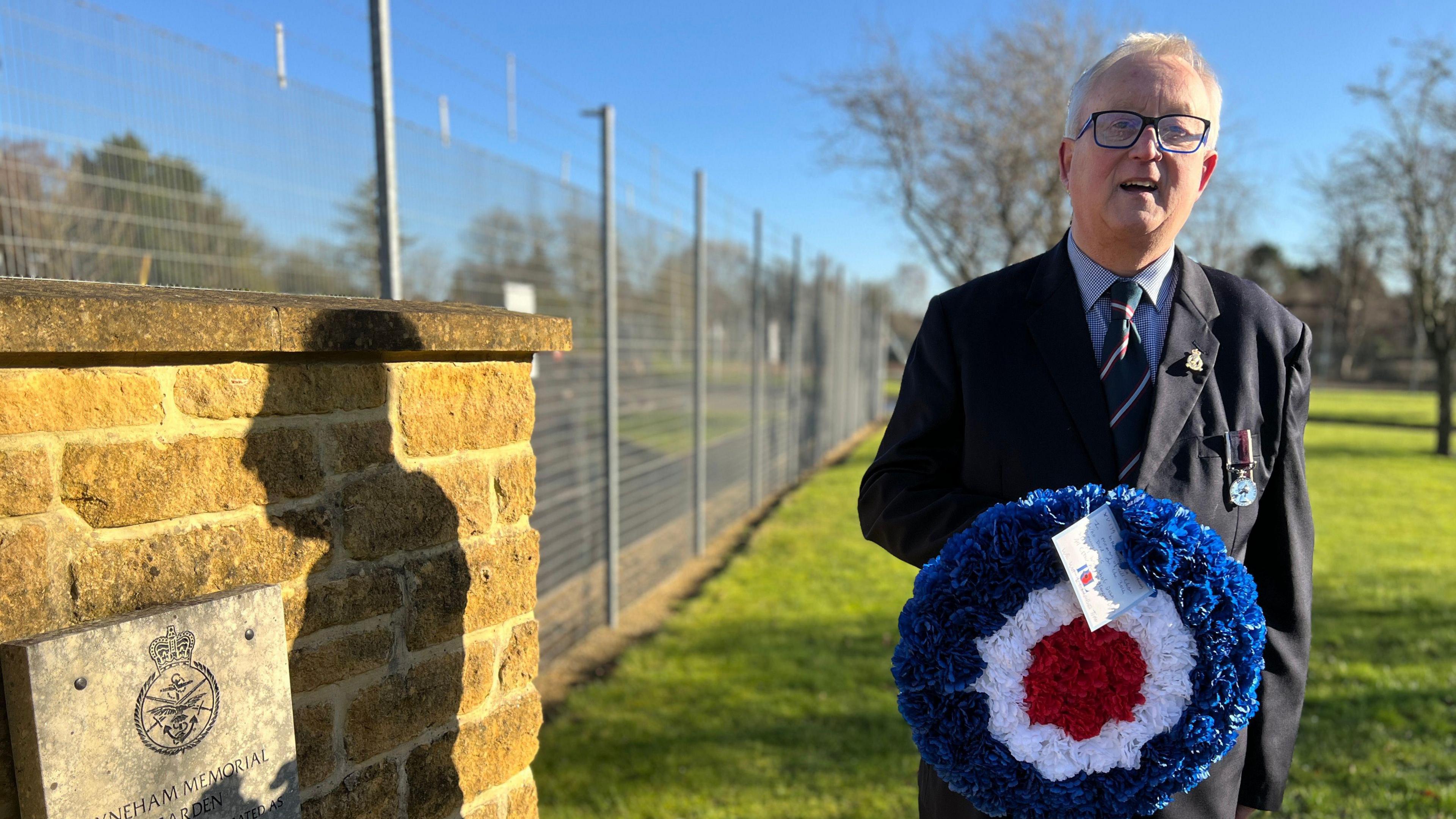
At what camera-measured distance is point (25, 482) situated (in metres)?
1.36

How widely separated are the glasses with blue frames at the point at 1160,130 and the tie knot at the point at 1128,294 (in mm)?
269

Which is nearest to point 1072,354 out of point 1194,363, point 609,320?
point 1194,363

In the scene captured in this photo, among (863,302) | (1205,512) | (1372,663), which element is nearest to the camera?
(1205,512)

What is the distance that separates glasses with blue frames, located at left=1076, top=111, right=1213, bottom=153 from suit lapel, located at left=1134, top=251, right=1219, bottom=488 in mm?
272

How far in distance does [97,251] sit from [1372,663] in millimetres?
6279

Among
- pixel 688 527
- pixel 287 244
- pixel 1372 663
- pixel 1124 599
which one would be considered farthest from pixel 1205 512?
pixel 688 527

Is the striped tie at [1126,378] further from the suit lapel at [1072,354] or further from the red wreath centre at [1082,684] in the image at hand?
the red wreath centre at [1082,684]

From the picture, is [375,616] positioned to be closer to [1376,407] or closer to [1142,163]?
[1142,163]

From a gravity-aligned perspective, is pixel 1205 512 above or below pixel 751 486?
above

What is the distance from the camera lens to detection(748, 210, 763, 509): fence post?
937cm

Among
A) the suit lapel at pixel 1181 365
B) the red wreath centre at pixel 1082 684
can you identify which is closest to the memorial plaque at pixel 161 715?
the red wreath centre at pixel 1082 684

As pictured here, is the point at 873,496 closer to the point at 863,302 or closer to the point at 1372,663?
the point at 1372,663

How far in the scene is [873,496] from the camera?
1960mm

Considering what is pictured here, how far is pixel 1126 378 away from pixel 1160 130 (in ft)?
1.59
